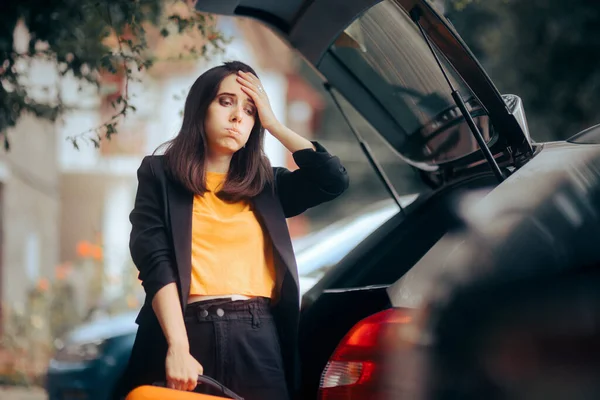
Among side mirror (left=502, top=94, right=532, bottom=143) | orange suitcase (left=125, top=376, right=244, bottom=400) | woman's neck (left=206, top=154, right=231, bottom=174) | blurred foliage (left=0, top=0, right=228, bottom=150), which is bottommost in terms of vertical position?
orange suitcase (left=125, top=376, right=244, bottom=400)

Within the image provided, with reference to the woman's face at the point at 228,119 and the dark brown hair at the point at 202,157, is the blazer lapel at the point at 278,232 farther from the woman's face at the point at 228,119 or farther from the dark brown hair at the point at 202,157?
the woman's face at the point at 228,119

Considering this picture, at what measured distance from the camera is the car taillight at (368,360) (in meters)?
2.34

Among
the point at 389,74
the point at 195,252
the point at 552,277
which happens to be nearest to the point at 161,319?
the point at 195,252

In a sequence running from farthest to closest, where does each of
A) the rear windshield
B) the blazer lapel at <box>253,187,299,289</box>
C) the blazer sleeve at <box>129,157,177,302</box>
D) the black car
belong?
the rear windshield → the blazer lapel at <box>253,187,299,289</box> → the blazer sleeve at <box>129,157,177,302</box> → the black car

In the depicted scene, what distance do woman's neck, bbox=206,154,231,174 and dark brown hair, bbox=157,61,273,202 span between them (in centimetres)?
2

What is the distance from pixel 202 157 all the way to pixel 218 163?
2.4 inches

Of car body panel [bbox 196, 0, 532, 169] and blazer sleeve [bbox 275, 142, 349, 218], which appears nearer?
car body panel [bbox 196, 0, 532, 169]

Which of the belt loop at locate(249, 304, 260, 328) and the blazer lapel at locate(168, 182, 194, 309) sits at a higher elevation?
the blazer lapel at locate(168, 182, 194, 309)

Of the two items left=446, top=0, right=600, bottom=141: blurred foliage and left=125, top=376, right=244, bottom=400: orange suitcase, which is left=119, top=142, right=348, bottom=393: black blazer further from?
left=446, top=0, right=600, bottom=141: blurred foliage

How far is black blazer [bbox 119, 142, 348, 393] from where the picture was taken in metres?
2.57

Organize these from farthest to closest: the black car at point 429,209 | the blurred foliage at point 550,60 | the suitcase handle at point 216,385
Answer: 1. the blurred foliage at point 550,60
2. the suitcase handle at point 216,385
3. the black car at point 429,209

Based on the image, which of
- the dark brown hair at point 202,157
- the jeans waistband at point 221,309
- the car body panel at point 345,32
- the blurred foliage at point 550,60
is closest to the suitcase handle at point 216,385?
the jeans waistband at point 221,309

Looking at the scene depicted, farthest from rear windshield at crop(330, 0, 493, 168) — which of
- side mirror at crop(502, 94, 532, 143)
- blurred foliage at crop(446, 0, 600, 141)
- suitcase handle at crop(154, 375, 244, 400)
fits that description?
blurred foliage at crop(446, 0, 600, 141)

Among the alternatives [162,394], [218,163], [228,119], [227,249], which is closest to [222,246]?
[227,249]
